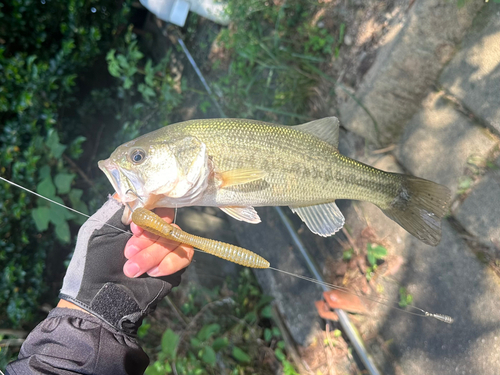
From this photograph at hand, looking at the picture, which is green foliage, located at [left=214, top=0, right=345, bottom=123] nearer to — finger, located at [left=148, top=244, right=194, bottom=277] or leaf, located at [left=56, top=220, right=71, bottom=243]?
finger, located at [left=148, top=244, right=194, bottom=277]

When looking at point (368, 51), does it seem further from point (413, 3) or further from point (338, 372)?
point (338, 372)

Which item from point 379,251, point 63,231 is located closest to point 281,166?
point 379,251

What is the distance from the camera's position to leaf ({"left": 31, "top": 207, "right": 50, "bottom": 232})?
9.45 feet

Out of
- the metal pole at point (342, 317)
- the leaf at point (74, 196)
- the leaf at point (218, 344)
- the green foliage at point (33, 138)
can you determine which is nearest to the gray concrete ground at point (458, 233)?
the metal pole at point (342, 317)

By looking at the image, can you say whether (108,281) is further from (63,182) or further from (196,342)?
(63,182)

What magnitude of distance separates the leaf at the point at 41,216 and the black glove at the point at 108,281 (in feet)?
4.04

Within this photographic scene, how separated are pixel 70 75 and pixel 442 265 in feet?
13.5

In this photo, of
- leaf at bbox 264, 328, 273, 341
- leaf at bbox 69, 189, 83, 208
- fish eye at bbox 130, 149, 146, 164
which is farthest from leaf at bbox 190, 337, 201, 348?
fish eye at bbox 130, 149, 146, 164

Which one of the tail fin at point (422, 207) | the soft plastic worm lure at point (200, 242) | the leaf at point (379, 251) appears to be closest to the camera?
the soft plastic worm lure at point (200, 242)

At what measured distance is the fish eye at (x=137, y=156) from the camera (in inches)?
67.5

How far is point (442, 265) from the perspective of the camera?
2.49 meters

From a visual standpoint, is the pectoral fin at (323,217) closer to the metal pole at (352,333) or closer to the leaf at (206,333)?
the metal pole at (352,333)

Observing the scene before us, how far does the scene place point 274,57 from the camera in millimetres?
3207

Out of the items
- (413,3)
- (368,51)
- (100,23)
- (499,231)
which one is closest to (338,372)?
(499,231)
